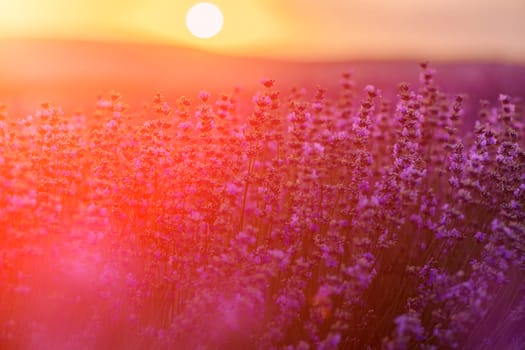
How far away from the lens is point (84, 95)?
18156 millimetres

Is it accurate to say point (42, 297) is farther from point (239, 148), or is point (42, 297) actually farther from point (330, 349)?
point (330, 349)

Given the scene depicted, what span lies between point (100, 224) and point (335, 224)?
118 centimetres

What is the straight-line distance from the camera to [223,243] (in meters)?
3.38

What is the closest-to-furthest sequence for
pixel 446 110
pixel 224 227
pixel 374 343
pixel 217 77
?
pixel 224 227 < pixel 374 343 < pixel 446 110 < pixel 217 77

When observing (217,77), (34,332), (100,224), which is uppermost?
(217,77)

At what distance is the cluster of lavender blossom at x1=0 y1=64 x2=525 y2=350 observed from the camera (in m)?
3.11

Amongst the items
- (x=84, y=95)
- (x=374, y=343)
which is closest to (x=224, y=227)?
(x=374, y=343)

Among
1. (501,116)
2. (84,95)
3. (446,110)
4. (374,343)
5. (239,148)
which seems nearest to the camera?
(374,343)

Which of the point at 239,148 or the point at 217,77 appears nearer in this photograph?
the point at 239,148

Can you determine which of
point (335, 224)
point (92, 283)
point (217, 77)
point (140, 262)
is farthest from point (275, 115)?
point (217, 77)

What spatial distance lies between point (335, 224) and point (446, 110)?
205 centimetres

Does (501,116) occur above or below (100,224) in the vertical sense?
above

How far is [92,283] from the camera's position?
10.8ft

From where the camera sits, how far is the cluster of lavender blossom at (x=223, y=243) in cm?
311
